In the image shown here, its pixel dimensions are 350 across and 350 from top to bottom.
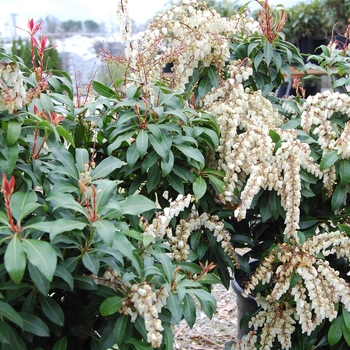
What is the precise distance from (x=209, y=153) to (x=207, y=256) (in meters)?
0.38

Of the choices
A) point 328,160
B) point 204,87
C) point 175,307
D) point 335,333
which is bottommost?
point 335,333

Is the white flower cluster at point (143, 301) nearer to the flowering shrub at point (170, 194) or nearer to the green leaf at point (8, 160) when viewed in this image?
the flowering shrub at point (170, 194)

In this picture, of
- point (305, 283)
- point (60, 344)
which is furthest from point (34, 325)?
point (305, 283)

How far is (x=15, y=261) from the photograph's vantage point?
106cm

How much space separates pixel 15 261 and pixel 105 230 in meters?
0.20

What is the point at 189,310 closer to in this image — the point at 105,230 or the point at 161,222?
the point at 161,222

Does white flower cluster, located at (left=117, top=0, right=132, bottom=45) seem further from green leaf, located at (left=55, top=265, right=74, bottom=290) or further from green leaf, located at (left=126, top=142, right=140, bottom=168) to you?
green leaf, located at (left=55, top=265, right=74, bottom=290)

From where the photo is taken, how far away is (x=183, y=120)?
5.59 ft

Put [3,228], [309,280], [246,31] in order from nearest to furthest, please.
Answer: [3,228], [309,280], [246,31]

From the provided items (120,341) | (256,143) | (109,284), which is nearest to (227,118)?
(256,143)

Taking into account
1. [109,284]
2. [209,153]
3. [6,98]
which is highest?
[6,98]

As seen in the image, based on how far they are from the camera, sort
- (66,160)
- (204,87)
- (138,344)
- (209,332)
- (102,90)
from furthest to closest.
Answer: (209,332)
(204,87)
(102,90)
(66,160)
(138,344)

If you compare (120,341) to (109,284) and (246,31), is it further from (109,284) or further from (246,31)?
(246,31)

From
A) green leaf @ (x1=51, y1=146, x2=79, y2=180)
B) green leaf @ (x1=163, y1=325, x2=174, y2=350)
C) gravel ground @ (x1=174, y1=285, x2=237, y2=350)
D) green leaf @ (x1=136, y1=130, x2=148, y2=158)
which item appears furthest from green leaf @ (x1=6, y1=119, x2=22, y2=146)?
gravel ground @ (x1=174, y1=285, x2=237, y2=350)
